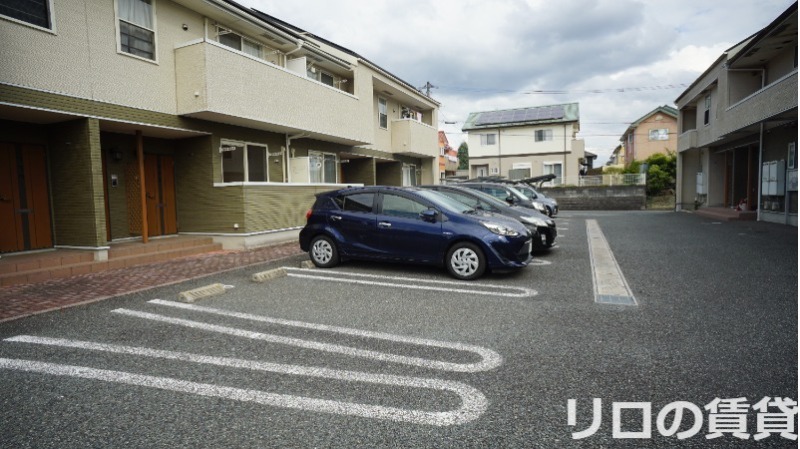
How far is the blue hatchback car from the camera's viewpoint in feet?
22.4

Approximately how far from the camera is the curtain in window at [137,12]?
8758 mm

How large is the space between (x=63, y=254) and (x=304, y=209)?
5.76 metres

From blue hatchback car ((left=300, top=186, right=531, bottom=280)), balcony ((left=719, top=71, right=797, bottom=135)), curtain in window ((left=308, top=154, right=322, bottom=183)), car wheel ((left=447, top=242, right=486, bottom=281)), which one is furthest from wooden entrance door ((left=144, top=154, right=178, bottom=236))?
balcony ((left=719, top=71, right=797, bottom=135))

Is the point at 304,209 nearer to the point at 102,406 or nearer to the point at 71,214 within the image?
the point at 71,214

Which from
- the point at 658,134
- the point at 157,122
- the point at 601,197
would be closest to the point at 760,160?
the point at 601,197

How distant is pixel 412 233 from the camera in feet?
23.9

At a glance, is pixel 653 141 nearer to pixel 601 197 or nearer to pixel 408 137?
pixel 601 197

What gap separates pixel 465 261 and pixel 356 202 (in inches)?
90.2

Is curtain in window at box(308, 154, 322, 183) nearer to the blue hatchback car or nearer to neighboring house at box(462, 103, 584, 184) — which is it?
the blue hatchback car

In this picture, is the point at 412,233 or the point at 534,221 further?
the point at 534,221

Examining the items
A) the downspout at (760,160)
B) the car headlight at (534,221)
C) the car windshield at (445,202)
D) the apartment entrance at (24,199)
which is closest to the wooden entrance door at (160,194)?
the apartment entrance at (24,199)

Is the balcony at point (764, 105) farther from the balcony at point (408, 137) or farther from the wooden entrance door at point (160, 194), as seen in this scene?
the wooden entrance door at point (160, 194)

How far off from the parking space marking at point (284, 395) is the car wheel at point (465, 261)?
3628 mm

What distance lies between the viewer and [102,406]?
3020 millimetres
